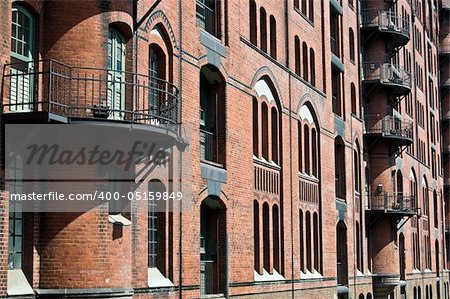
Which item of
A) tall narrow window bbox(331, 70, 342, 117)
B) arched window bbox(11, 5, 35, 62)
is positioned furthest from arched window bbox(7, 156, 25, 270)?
tall narrow window bbox(331, 70, 342, 117)

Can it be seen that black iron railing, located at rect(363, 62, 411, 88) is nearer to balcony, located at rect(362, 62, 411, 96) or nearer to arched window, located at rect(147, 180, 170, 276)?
balcony, located at rect(362, 62, 411, 96)

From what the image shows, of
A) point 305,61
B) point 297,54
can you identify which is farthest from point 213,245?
point 305,61

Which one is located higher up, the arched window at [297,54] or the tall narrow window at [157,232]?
the arched window at [297,54]

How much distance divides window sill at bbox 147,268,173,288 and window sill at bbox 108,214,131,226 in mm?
2246

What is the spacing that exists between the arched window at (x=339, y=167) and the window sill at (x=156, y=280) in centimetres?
1724

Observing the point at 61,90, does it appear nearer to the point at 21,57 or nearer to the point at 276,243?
the point at 21,57

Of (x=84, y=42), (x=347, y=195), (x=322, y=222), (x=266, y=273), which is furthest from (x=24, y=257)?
(x=347, y=195)

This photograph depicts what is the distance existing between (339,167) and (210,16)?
46.7 ft

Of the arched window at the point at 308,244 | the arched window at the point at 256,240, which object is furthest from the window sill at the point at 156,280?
the arched window at the point at 308,244

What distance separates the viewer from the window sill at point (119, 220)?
17.0 meters

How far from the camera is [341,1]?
124ft

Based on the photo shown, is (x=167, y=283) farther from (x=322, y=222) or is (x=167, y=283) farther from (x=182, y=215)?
(x=322, y=222)

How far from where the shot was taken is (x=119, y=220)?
17219 millimetres

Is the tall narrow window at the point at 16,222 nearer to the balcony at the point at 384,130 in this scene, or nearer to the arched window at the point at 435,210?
the balcony at the point at 384,130
